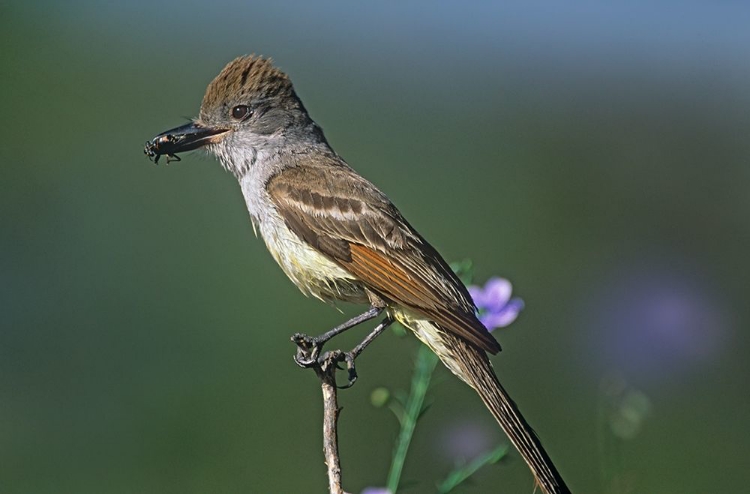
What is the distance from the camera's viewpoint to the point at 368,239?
4.57 m

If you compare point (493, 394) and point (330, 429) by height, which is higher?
point (493, 394)

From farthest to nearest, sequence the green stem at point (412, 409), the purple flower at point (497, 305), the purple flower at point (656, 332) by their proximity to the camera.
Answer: the purple flower at point (656, 332) → the purple flower at point (497, 305) → the green stem at point (412, 409)

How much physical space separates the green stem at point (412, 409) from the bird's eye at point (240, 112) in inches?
56.2

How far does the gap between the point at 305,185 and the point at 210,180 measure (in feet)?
22.1

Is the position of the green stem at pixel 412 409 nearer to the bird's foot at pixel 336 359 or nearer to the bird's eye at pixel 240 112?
the bird's foot at pixel 336 359

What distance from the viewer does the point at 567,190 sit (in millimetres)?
11727

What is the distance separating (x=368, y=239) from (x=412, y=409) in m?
0.83

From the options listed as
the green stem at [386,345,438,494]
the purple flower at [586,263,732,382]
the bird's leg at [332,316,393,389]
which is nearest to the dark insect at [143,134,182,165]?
the bird's leg at [332,316,393,389]

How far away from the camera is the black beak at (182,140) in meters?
5.05

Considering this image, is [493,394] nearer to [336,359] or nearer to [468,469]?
[468,469]

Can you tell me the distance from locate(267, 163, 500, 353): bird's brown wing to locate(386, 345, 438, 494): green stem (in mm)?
148

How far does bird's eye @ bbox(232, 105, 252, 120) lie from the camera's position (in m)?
5.12

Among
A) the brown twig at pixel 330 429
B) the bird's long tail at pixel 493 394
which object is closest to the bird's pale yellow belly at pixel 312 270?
the bird's long tail at pixel 493 394

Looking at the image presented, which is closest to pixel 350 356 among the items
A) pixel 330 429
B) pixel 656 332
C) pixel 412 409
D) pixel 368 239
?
pixel 412 409
